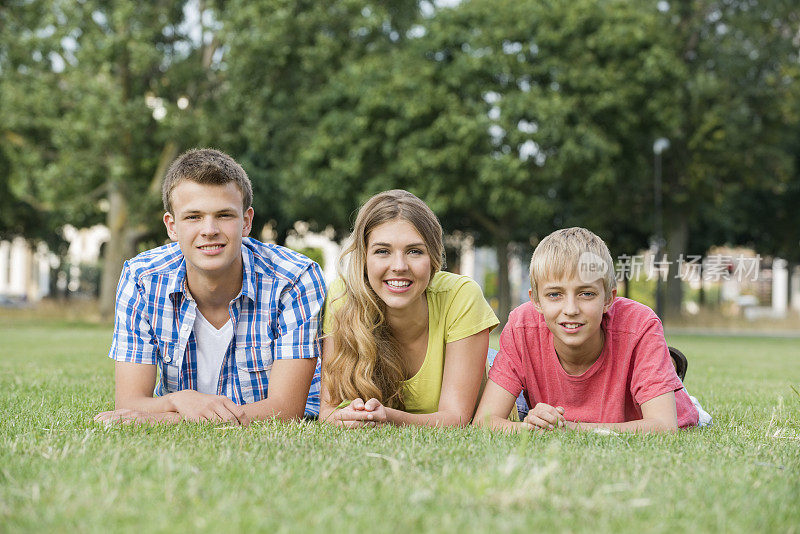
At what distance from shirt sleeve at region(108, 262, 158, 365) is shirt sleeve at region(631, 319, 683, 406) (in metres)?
2.76

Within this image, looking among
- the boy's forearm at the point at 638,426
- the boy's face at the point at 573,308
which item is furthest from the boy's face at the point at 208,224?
the boy's forearm at the point at 638,426

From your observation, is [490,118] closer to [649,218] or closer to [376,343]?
[649,218]

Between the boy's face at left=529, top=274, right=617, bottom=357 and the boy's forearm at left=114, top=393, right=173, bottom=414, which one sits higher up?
the boy's face at left=529, top=274, right=617, bottom=357

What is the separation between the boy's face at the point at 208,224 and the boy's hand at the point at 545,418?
6.15ft

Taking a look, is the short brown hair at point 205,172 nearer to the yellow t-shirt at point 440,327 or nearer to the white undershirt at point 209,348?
the white undershirt at point 209,348

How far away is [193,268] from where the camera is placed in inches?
187

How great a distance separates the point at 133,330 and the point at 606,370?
273 cm

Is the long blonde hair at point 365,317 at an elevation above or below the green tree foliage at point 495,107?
below

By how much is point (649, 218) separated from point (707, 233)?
5363mm

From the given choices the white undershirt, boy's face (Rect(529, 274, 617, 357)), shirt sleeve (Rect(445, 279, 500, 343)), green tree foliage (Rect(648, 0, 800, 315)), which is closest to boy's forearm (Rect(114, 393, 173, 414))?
the white undershirt

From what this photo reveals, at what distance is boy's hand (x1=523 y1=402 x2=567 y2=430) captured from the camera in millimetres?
4176

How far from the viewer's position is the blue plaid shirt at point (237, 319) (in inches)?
187

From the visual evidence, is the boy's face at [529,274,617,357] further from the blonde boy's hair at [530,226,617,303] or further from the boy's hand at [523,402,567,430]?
the boy's hand at [523,402,567,430]

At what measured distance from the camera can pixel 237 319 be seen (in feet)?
16.0
